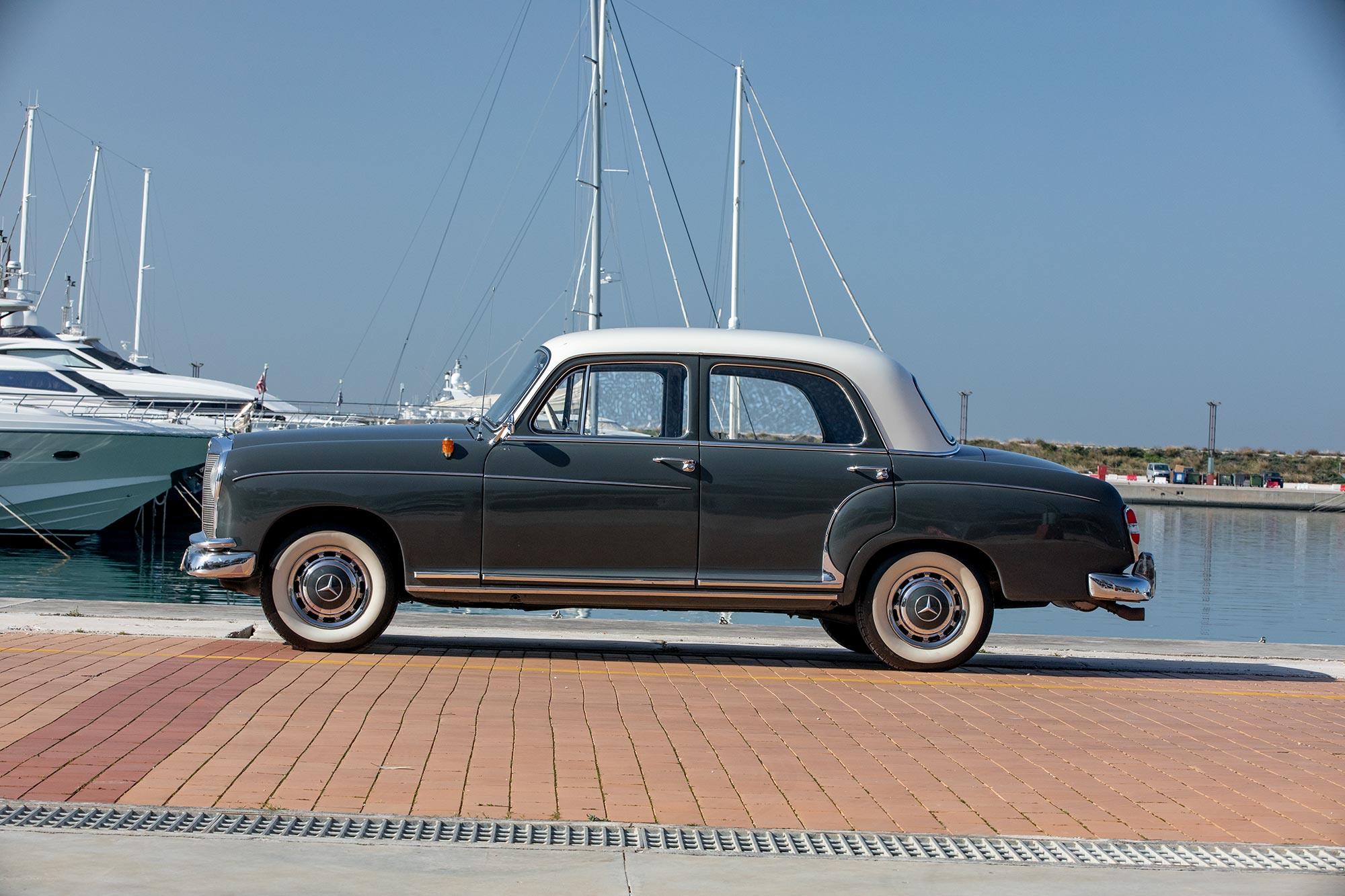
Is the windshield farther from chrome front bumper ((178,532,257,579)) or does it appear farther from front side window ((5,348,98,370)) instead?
front side window ((5,348,98,370))

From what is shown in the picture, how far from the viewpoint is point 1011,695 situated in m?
6.60

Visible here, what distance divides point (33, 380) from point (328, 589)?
89.8 ft

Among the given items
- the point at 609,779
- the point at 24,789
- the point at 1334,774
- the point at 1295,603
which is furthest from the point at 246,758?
the point at 1295,603

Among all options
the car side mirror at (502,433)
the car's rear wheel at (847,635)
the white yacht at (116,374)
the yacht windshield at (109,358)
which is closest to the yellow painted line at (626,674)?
the car's rear wheel at (847,635)

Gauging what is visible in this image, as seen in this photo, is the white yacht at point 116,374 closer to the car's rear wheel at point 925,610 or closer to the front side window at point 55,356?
the front side window at point 55,356

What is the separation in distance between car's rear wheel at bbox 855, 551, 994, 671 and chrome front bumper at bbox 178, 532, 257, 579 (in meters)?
3.44

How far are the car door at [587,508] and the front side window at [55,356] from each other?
30.2 meters

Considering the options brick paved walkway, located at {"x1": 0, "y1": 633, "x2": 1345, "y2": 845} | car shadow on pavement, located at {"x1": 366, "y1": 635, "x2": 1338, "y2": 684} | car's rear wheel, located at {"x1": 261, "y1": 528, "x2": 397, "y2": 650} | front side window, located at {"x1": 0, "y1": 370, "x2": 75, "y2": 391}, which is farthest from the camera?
front side window, located at {"x1": 0, "y1": 370, "x2": 75, "y2": 391}

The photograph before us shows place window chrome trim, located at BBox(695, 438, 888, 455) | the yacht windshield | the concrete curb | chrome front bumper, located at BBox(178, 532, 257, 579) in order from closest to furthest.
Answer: chrome front bumper, located at BBox(178, 532, 257, 579) → window chrome trim, located at BBox(695, 438, 888, 455) → the concrete curb → the yacht windshield

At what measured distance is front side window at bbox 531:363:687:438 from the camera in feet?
23.2

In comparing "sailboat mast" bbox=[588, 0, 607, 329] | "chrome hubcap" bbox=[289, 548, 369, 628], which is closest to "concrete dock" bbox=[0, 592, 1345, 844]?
"chrome hubcap" bbox=[289, 548, 369, 628]

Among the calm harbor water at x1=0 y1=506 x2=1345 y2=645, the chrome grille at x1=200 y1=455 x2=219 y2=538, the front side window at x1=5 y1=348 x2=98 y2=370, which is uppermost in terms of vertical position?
the front side window at x1=5 y1=348 x2=98 y2=370

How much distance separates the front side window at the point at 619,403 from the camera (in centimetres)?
707

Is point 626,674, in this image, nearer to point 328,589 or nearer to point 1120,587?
point 328,589
